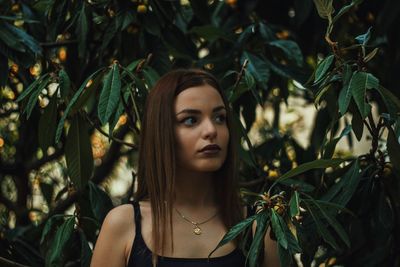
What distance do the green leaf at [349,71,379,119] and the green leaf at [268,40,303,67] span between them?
69cm

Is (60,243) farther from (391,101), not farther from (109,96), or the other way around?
(391,101)

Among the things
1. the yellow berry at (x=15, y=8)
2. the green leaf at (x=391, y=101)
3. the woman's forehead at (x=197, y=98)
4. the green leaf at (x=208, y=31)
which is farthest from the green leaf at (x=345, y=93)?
the yellow berry at (x=15, y=8)

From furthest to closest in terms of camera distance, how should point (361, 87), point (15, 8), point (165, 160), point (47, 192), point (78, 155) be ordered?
point (47, 192), point (15, 8), point (78, 155), point (165, 160), point (361, 87)

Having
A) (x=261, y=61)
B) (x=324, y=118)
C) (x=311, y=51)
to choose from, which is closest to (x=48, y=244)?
(x=261, y=61)

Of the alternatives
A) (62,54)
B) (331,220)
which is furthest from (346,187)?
(62,54)

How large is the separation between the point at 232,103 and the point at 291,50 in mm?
259

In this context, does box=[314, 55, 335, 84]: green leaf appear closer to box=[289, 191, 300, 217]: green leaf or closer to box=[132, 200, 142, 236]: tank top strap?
box=[289, 191, 300, 217]: green leaf

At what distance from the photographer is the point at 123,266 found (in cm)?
218

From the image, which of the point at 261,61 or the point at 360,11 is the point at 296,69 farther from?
the point at 360,11

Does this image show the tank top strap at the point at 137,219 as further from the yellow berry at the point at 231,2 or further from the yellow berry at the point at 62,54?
the yellow berry at the point at 231,2

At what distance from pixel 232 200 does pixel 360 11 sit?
137 centimetres

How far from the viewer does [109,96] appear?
2.32m

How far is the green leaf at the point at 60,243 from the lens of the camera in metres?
2.40

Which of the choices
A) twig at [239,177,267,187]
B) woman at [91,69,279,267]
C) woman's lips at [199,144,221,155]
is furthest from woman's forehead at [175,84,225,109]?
twig at [239,177,267,187]
